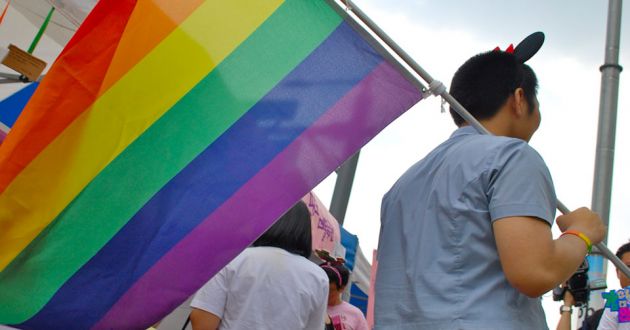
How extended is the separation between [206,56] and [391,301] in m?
0.79

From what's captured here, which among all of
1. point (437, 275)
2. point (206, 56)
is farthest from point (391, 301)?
point (206, 56)

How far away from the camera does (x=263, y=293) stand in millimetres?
2688

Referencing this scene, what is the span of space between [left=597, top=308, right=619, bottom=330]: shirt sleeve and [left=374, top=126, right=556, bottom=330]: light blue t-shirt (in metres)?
2.45

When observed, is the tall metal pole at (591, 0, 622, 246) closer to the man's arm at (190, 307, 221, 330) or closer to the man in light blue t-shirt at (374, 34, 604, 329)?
the man's arm at (190, 307, 221, 330)

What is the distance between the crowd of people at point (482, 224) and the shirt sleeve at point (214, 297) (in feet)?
3.56

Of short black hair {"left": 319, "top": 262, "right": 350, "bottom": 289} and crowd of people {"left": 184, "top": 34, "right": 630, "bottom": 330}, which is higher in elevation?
crowd of people {"left": 184, "top": 34, "right": 630, "bottom": 330}

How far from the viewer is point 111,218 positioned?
5.63 feet

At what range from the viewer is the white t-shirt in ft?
8.71

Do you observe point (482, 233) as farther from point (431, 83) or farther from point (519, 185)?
point (431, 83)

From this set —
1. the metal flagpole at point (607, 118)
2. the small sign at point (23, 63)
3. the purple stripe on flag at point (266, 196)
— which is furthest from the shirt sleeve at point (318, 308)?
the metal flagpole at point (607, 118)

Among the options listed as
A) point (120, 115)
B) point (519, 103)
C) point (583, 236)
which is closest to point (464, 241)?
point (583, 236)

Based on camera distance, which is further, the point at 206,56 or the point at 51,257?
the point at 206,56

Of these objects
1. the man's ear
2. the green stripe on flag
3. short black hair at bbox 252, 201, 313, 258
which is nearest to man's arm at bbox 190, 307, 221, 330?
short black hair at bbox 252, 201, 313, 258

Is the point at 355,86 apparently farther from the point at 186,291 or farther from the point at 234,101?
the point at 186,291
